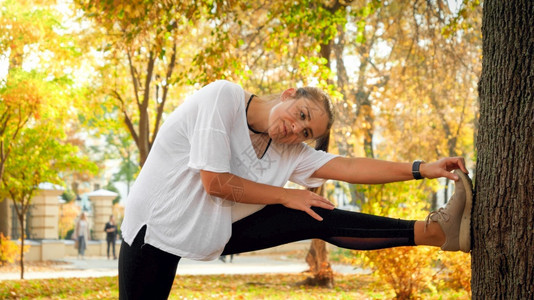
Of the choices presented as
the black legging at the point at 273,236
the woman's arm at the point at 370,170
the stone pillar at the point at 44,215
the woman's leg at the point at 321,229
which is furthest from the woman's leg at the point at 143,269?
the stone pillar at the point at 44,215

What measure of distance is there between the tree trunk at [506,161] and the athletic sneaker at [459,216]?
0.04 m

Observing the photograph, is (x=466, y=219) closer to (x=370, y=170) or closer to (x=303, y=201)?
(x=370, y=170)

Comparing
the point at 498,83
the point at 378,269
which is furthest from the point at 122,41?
the point at 498,83

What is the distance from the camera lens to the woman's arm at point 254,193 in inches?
119

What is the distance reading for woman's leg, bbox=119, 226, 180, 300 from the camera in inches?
126

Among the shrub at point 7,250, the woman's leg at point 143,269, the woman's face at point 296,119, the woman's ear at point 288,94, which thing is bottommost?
the shrub at point 7,250

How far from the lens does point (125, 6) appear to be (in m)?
7.16

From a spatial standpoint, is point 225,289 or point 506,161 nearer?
point 506,161

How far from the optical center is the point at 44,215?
24219 millimetres

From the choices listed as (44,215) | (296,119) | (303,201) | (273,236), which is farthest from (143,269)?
(44,215)

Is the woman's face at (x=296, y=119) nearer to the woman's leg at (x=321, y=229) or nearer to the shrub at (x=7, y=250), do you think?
the woman's leg at (x=321, y=229)

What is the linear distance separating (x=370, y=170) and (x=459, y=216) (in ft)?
1.82

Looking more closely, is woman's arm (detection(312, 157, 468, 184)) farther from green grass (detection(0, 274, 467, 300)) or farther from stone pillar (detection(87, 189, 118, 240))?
stone pillar (detection(87, 189, 118, 240))

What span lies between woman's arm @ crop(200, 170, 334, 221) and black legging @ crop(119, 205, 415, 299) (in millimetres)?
73
